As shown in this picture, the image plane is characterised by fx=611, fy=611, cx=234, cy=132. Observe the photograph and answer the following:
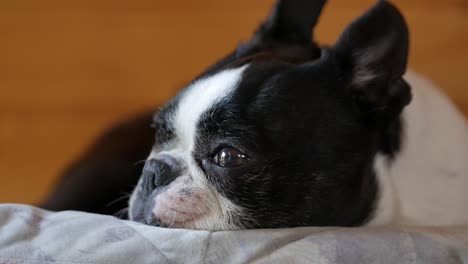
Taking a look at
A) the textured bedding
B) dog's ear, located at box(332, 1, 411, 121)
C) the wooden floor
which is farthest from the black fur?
the wooden floor

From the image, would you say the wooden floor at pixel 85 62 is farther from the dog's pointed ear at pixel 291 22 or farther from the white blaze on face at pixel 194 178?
the white blaze on face at pixel 194 178

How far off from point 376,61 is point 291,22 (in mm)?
305

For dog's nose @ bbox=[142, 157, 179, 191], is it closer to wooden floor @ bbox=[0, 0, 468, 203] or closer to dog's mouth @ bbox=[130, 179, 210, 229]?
dog's mouth @ bbox=[130, 179, 210, 229]

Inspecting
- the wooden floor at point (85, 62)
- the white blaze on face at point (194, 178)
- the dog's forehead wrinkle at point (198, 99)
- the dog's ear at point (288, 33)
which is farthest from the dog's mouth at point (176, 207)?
the wooden floor at point (85, 62)

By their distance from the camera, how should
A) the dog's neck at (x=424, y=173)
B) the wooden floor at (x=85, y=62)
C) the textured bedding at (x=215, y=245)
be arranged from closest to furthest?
the textured bedding at (x=215, y=245) → the dog's neck at (x=424, y=173) → the wooden floor at (x=85, y=62)

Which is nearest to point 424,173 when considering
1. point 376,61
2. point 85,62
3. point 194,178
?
point 376,61

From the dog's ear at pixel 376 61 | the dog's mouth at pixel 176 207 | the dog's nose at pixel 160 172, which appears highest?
the dog's ear at pixel 376 61

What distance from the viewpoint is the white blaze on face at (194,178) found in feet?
3.75

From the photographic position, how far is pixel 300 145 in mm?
1146

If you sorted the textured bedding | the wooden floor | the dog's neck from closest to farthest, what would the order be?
the textured bedding < the dog's neck < the wooden floor

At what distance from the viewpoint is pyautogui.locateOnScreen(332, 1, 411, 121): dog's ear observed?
1.20m

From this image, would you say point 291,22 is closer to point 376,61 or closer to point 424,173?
point 376,61

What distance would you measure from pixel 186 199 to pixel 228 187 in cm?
8

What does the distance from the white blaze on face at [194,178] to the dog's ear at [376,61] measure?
0.22 meters
